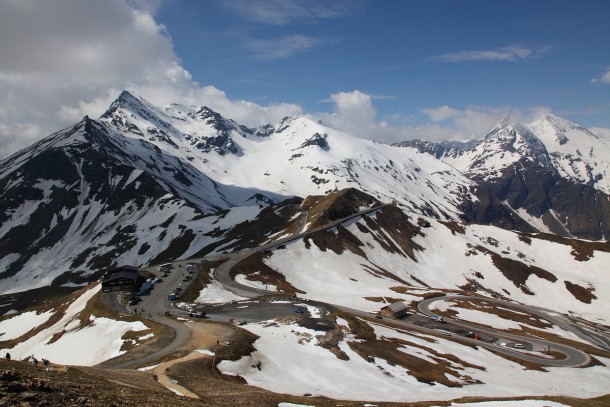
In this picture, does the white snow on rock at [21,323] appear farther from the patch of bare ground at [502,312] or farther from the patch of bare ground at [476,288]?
the patch of bare ground at [476,288]

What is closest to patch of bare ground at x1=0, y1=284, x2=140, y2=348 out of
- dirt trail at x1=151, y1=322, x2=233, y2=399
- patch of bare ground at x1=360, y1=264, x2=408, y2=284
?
dirt trail at x1=151, y1=322, x2=233, y2=399

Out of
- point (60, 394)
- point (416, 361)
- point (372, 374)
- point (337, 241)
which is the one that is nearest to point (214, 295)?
point (416, 361)

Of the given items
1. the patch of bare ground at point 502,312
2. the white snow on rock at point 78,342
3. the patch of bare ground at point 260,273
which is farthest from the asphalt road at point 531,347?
the white snow on rock at point 78,342

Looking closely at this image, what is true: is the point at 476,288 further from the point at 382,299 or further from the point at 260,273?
the point at 260,273

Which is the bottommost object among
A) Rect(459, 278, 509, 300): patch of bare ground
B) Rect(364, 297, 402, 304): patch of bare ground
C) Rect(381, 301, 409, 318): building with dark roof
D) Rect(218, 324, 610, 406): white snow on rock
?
Rect(218, 324, 610, 406): white snow on rock

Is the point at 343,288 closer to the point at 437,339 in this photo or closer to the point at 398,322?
the point at 398,322

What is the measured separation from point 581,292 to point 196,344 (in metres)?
184

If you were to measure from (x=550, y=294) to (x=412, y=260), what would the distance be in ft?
195

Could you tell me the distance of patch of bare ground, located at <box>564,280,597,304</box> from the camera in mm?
177125

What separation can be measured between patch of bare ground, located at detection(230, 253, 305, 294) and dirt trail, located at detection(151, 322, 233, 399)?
49.4m

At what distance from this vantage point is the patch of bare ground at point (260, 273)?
118500 millimetres

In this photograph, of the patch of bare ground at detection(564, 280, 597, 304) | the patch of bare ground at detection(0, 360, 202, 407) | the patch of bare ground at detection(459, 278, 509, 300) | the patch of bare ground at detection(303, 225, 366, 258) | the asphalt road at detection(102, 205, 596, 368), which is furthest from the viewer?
the patch of bare ground at detection(564, 280, 597, 304)

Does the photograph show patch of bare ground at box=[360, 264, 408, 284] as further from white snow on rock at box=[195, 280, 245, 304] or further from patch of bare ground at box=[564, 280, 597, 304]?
patch of bare ground at box=[564, 280, 597, 304]

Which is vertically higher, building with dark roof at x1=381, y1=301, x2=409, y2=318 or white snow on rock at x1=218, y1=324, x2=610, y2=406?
building with dark roof at x1=381, y1=301, x2=409, y2=318
